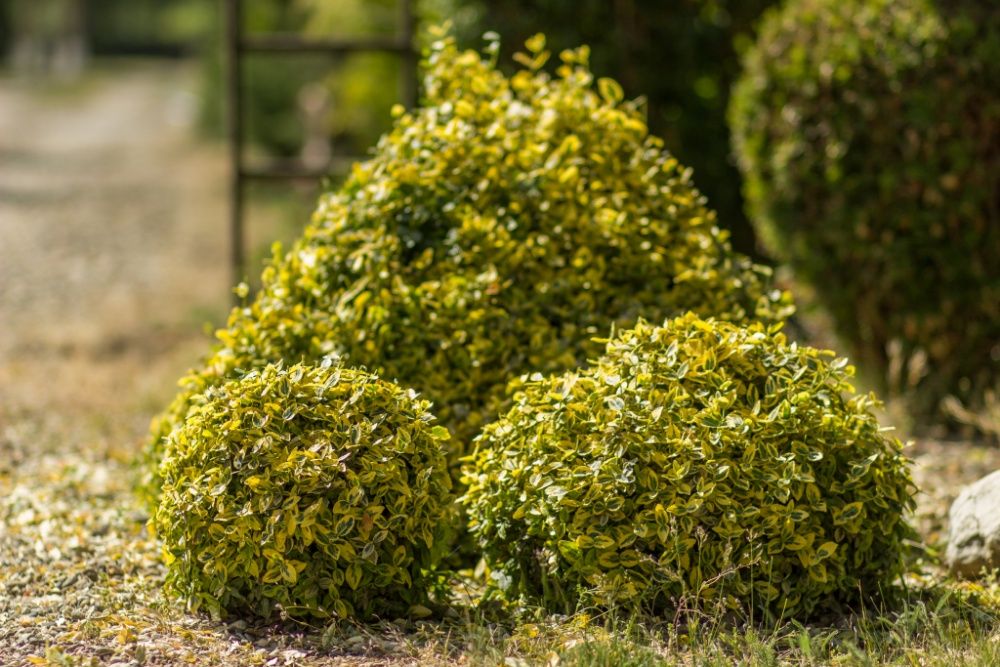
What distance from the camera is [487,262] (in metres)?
4.39

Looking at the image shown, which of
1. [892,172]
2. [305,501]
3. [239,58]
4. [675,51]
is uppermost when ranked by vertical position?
[675,51]

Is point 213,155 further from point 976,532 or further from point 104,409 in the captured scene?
point 976,532

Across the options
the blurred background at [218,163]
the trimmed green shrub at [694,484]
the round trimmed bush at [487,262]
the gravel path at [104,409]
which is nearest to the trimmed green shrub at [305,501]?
the gravel path at [104,409]

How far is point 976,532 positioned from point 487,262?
170 cm

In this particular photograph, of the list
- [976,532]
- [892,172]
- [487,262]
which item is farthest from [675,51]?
[976,532]

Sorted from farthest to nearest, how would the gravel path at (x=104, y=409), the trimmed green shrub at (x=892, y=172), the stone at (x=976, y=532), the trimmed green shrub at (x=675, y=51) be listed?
the trimmed green shrub at (x=675, y=51)
the trimmed green shrub at (x=892, y=172)
the stone at (x=976, y=532)
the gravel path at (x=104, y=409)

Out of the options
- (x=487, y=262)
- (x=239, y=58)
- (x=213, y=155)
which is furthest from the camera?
(x=213, y=155)

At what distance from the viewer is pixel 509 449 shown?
3789 millimetres

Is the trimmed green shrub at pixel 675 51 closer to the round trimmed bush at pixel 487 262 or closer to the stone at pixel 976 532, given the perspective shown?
the round trimmed bush at pixel 487 262

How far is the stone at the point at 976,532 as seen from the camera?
4113 millimetres

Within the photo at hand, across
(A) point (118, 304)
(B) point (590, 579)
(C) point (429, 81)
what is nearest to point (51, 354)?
(A) point (118, 304)

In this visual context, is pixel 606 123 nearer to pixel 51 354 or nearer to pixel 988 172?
pixel 988 172

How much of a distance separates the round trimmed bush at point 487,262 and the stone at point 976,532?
0.82 m

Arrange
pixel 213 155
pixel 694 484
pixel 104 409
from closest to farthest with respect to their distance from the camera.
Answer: pixel 694 484
pixel 104 409
pixel 213 155
